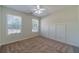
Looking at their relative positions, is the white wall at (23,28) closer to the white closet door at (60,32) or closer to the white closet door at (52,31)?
Answer: the white closet door at (52,31)

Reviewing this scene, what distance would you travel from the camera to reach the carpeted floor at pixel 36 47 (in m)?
1.71

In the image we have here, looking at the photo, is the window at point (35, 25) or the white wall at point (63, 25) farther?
the window at point (35, 25)

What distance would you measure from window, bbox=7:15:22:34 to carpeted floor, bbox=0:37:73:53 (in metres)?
0.25

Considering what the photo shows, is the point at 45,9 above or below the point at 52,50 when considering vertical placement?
above

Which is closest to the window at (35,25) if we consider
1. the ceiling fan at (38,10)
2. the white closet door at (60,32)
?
the ceiling fan at (38,10)

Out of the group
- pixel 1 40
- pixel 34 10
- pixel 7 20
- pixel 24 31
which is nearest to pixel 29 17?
pixel 34 10

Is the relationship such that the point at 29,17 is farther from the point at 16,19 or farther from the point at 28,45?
the point at 28,45

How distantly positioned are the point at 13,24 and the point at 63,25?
3.20 ft

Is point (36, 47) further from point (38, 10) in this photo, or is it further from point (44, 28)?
point (38, 10)

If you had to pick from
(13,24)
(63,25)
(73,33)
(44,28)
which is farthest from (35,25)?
(73,33)

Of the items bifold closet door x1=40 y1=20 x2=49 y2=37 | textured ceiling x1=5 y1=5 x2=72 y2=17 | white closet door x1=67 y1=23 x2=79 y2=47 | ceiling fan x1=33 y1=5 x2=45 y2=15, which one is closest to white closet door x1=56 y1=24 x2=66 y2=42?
white closet door x1=67 y1=23 x2=79 y2=47

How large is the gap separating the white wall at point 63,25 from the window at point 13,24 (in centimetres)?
47
